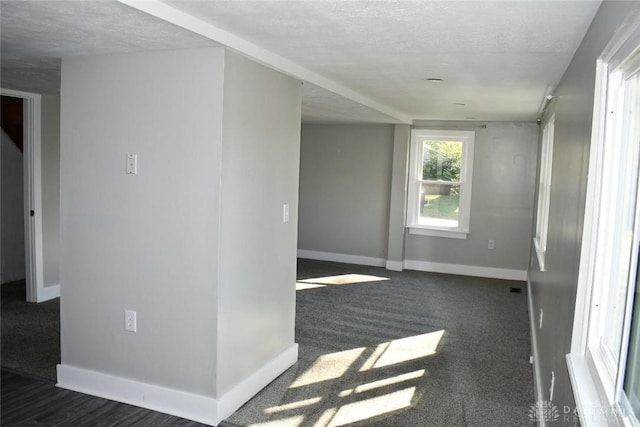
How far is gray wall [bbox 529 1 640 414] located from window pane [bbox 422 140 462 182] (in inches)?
158

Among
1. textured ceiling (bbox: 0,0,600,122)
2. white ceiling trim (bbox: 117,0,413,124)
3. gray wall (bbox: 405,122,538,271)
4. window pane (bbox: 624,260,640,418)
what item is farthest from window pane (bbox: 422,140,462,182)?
window pane (bbox: 624,260,640,418)

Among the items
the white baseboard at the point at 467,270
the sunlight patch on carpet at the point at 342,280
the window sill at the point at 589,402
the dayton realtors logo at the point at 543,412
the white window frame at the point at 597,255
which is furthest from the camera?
the white baseboard at the point at 467,270

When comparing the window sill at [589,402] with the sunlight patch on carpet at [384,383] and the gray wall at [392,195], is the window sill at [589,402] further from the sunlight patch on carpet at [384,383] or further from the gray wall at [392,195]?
the gray wall at [392,195]

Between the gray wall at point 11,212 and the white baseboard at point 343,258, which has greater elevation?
the gray wall at point 11,212

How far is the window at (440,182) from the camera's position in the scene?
740 cm

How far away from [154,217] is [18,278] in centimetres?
408

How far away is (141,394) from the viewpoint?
323 cm

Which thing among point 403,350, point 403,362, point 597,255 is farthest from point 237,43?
point 403,350

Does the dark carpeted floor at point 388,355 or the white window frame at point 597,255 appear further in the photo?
the dark carpeted floor at point 388,355

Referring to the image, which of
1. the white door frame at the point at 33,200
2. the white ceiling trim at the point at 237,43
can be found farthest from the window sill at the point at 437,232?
the white door frame at the point at 33,200

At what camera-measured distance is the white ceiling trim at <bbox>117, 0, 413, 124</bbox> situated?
227 centimetres

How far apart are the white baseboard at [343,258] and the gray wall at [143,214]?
196 inches

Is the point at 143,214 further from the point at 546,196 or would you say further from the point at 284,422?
the point at 546,196

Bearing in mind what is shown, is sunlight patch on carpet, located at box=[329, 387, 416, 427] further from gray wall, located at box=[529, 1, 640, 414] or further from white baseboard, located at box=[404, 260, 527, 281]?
white baseboard, located at box=[404, 260, 527, 281]
